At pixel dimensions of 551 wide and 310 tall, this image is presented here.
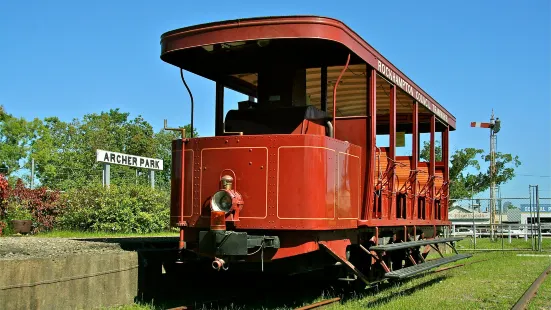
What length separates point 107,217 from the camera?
2138cm

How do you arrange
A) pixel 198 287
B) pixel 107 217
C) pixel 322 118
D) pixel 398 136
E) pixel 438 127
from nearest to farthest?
pixel 322 118 < pixel 198 287 < pixel 398 136 < pixel 438 127 < pixel 107 217

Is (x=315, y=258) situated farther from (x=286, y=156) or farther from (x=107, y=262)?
(x=107, y=262)

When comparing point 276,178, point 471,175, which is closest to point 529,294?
point 276,178

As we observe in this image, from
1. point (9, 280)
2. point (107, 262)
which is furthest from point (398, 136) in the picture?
point (9, 280)

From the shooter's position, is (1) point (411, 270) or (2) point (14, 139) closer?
(1) point (411, 270)

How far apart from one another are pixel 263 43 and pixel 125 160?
19.8 meters

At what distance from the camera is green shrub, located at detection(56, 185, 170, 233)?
21.5 meters

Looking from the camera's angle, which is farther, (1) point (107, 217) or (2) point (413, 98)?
(1) point (107, 217)

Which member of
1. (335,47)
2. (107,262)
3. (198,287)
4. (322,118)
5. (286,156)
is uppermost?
(335,47)

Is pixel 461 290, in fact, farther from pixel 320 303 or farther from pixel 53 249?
pixel 53 249

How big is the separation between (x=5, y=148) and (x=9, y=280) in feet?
190

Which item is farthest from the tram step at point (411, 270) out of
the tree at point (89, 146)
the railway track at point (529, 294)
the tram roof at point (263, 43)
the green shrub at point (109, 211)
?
the tree at point (89, 146)

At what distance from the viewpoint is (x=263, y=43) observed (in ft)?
26.3

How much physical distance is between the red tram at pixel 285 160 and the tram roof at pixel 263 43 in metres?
0.01
